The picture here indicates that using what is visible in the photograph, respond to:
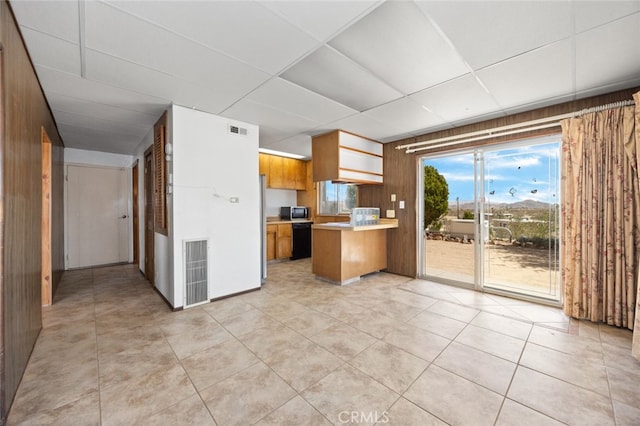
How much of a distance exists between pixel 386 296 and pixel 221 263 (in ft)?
7.51

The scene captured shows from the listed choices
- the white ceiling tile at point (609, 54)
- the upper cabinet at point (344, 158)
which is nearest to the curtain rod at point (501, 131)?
the white ceiling tile at point (609, 54)

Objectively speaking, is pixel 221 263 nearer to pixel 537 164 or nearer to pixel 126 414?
pixel 126 414

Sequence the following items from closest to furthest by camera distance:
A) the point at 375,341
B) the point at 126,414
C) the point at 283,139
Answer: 1. the point at 126,414
2. the point at 375,341
3. the point at 283,139

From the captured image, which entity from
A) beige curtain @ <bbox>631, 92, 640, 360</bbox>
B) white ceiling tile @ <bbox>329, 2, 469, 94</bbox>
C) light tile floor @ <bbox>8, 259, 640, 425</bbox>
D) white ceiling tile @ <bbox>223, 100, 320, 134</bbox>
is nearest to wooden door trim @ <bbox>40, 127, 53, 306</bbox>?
light tile floor @ <bbox>8, 259, 640, 425</bbox>

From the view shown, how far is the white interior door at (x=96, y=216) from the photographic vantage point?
5.09 metres

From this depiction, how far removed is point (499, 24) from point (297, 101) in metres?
1.92

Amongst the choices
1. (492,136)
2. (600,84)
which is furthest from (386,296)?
(600,84)

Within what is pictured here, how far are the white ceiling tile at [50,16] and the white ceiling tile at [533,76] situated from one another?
3110mm

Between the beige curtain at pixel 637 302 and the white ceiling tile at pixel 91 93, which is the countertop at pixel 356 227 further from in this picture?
the beige curtain at pixel 637 302

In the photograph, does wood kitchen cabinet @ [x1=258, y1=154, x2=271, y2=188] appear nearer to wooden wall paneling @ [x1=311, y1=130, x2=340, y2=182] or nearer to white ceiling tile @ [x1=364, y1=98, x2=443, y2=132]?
wooden wall paneling @ [x1=311, y1=130, x2=340, y2=182]

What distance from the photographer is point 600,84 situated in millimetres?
2596

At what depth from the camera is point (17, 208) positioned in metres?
1.75

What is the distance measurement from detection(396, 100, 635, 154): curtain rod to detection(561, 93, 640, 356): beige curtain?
0.08m

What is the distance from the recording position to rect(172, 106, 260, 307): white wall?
3123mm
